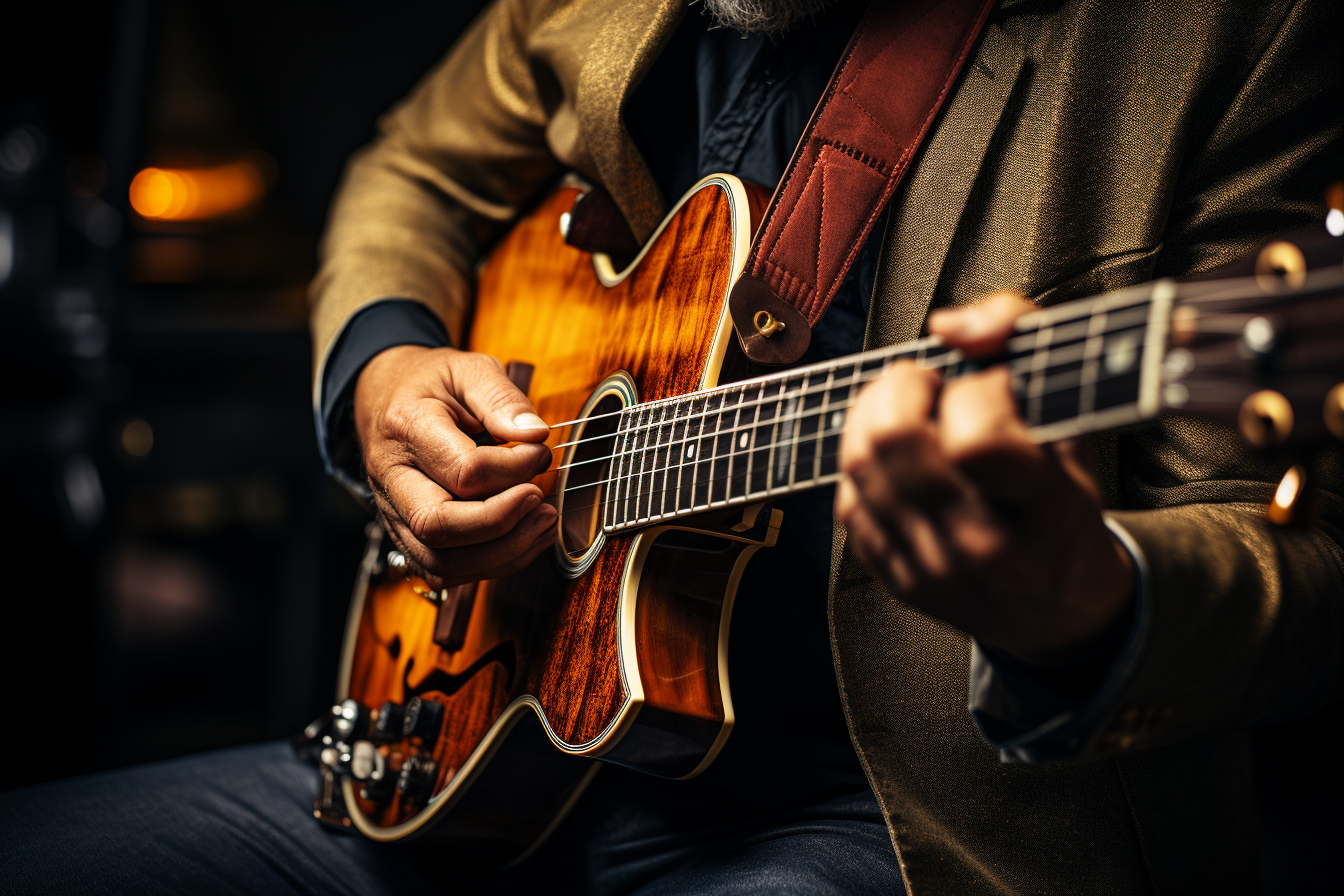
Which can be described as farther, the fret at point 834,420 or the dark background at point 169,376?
the dark background at point 169,376

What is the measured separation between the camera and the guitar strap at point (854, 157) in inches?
30.3

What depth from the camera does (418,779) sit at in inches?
37.7

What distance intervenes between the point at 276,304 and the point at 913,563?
10.7 ft

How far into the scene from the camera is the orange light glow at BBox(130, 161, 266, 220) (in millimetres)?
3439

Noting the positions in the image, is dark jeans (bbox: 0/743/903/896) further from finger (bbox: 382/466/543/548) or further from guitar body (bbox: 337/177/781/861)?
finger (bbox: 382/466/543/548)

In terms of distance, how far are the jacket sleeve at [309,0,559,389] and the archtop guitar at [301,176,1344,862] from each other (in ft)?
0.36

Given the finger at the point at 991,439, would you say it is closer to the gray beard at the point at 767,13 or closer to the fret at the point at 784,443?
the fret at the point at 784,443

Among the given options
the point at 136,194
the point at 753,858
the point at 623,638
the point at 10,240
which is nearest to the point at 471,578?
the point at 623,638

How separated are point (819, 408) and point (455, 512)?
1.31ft

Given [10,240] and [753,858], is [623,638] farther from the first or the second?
[10,240]

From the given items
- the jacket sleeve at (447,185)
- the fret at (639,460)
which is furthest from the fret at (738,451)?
the jacket sleeve at (447,185)

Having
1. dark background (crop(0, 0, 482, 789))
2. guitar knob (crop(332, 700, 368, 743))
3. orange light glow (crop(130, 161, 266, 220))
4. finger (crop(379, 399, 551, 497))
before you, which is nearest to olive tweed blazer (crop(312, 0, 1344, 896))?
finger (crop(379, 399, 551, 497))

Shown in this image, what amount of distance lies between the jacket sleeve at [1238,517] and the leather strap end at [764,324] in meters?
0.30

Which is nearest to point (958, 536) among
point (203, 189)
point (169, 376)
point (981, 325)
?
point (981, 325)
